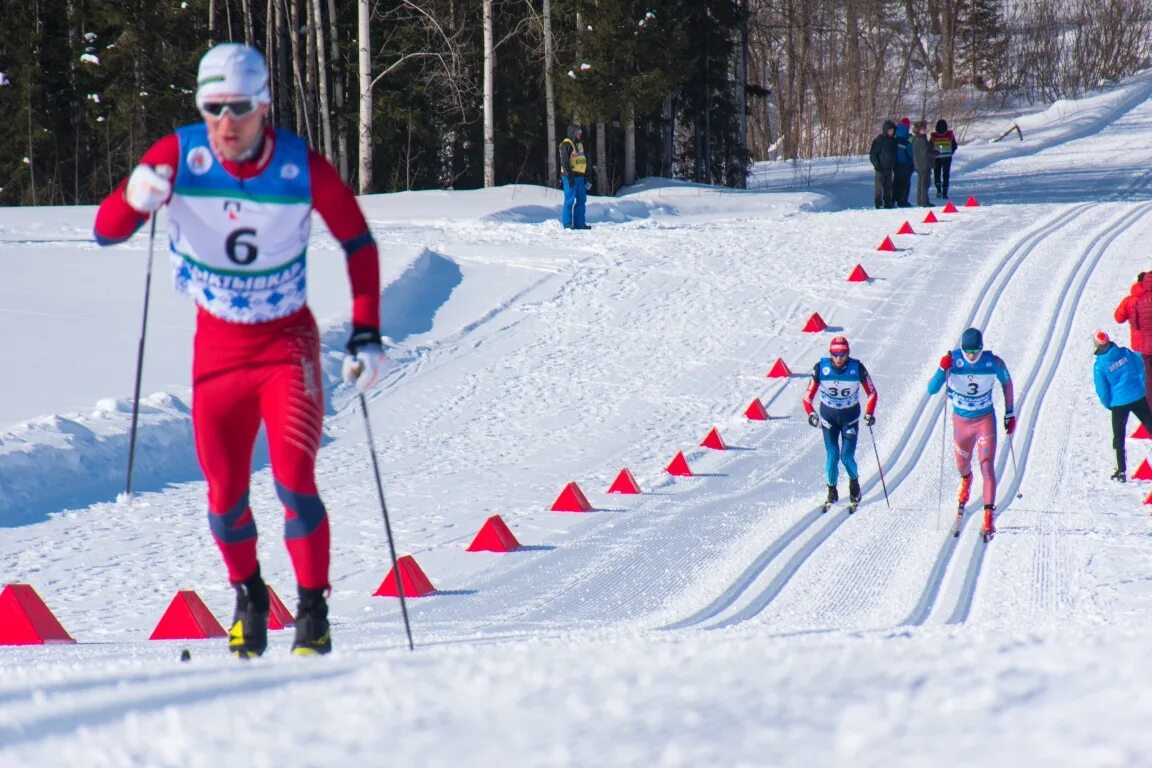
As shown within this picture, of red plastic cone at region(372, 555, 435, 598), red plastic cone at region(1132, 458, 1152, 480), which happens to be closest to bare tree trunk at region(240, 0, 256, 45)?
red plastic cone at region(1132, 458, 1152, 480)

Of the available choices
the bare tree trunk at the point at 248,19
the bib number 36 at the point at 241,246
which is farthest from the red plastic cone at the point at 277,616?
the bare tree trunk at the point at 248,19

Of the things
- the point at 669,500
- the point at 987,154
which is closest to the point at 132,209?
the point at 669,500

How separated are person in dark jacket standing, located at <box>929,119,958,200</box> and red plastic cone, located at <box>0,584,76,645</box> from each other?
81.9 feet

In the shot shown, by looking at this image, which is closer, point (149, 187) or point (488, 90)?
point (149, 187)

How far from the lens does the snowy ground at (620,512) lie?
2.93 m

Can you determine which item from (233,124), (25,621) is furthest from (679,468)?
(233,124)

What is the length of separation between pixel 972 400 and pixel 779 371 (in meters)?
5.06

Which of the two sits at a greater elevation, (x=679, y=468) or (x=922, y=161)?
(x=922, y=161)

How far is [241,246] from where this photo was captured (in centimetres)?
409

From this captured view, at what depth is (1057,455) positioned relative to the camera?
1342 cm

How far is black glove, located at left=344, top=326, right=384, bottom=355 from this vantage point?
13.7 ft

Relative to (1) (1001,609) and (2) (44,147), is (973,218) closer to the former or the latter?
(1) (1001,609)

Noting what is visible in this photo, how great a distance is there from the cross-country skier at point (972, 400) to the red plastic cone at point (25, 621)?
7.33 m

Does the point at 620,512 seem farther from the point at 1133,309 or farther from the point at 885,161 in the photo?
the point at 885,161
